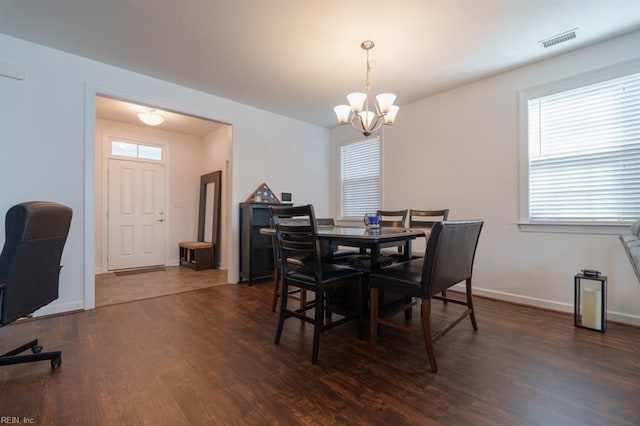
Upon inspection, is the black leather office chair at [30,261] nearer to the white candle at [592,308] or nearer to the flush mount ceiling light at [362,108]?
the flush mount ceiling light at [362,108]

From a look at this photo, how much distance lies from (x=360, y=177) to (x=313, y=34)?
8.88 feet

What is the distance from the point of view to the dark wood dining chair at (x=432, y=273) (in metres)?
1.76

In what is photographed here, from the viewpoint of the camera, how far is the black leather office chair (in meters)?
1.55

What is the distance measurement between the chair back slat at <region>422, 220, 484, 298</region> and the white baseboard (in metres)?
1.39

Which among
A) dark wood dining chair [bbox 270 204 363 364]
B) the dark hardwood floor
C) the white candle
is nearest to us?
the dark hardwood floor

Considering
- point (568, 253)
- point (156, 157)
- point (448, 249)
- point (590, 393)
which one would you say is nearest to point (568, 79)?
point (568, 253)

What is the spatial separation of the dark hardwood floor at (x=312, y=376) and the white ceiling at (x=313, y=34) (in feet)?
8.46

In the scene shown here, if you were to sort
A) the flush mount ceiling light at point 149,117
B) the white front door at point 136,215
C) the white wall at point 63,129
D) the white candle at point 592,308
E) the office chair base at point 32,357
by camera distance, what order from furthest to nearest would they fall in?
the white front door at point 136,215 < the flush mount ceiling light at point 149,117 < the white wall at point 63,129 < the white candle at point 592,308 < the office chair base at point 32,357

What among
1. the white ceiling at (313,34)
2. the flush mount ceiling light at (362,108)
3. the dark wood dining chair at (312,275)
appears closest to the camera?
the dark wood dining chair at (312,275)

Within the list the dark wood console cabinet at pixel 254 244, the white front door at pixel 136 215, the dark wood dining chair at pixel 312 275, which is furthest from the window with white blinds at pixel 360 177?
the white front door at pixel 136 215

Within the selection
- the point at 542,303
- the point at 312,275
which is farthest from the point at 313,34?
the point at 542,303

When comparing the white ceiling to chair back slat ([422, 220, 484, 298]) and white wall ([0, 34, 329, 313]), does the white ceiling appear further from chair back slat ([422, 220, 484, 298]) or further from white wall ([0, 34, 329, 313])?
chair back slat ([422, 220, 484, 298])

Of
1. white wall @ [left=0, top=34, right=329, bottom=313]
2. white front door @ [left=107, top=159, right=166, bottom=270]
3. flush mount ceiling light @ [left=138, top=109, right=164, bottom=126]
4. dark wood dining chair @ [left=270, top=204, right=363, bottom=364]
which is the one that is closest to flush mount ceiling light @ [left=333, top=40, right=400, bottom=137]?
dark wood dining chair @ [left=270, top=204, right=363, bottom=364]

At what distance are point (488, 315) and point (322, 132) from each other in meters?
4.02
